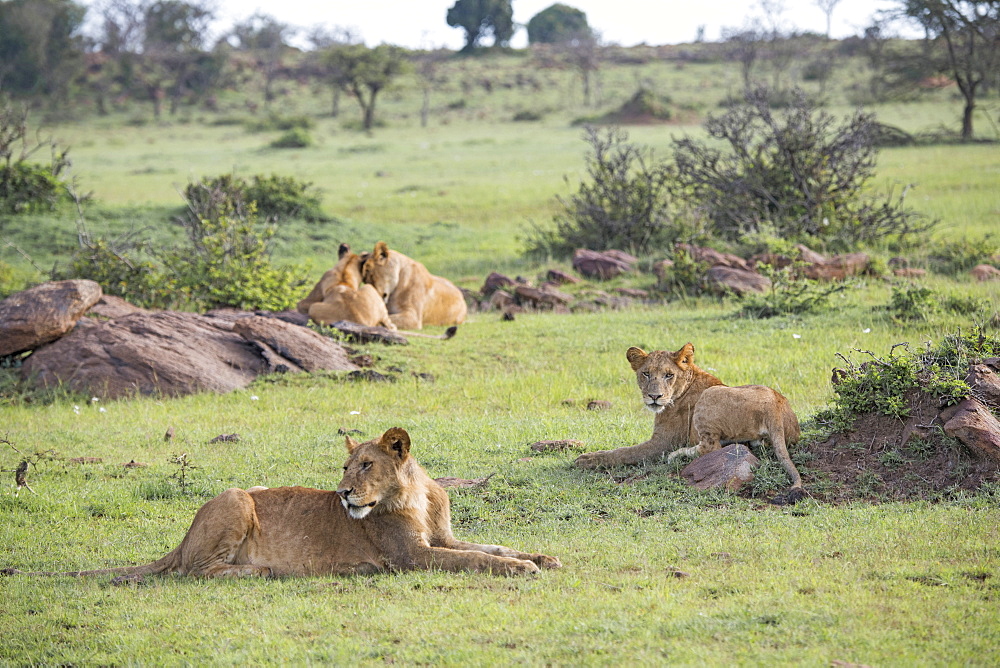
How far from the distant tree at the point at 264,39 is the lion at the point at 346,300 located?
69649mm

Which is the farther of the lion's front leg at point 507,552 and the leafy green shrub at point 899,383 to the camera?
the leafy green shrub at point 899,383

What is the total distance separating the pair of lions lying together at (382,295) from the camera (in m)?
14.8

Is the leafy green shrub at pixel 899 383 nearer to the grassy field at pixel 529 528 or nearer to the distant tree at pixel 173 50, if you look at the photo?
the grassy field at pixel 529 528

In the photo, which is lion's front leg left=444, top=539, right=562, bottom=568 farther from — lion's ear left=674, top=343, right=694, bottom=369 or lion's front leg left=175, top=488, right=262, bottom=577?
lion's ear left=674, top=343, right=694, bottom=369

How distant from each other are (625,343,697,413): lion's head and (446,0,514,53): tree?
92.2 m

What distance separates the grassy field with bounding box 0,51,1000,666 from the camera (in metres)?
5.08

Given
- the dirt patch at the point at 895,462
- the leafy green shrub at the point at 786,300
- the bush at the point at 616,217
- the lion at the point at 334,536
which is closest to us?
the lion at the point at 334,536

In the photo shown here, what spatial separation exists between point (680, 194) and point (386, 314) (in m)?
9.32

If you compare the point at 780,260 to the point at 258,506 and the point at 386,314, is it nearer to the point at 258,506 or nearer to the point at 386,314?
the point at 386,314

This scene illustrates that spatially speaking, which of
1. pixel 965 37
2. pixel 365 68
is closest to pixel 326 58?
pixel 365 68

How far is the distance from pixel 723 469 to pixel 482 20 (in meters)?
95.1

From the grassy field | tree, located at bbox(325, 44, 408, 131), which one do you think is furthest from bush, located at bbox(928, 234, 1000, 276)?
tree, located at bbox(325, 44, 408, 131)

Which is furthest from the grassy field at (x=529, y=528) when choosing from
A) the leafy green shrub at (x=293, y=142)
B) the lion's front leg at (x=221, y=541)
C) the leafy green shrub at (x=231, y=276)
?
the leafy green shrub at (x=293, y=142)

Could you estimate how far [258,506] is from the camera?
6434 millimetres
